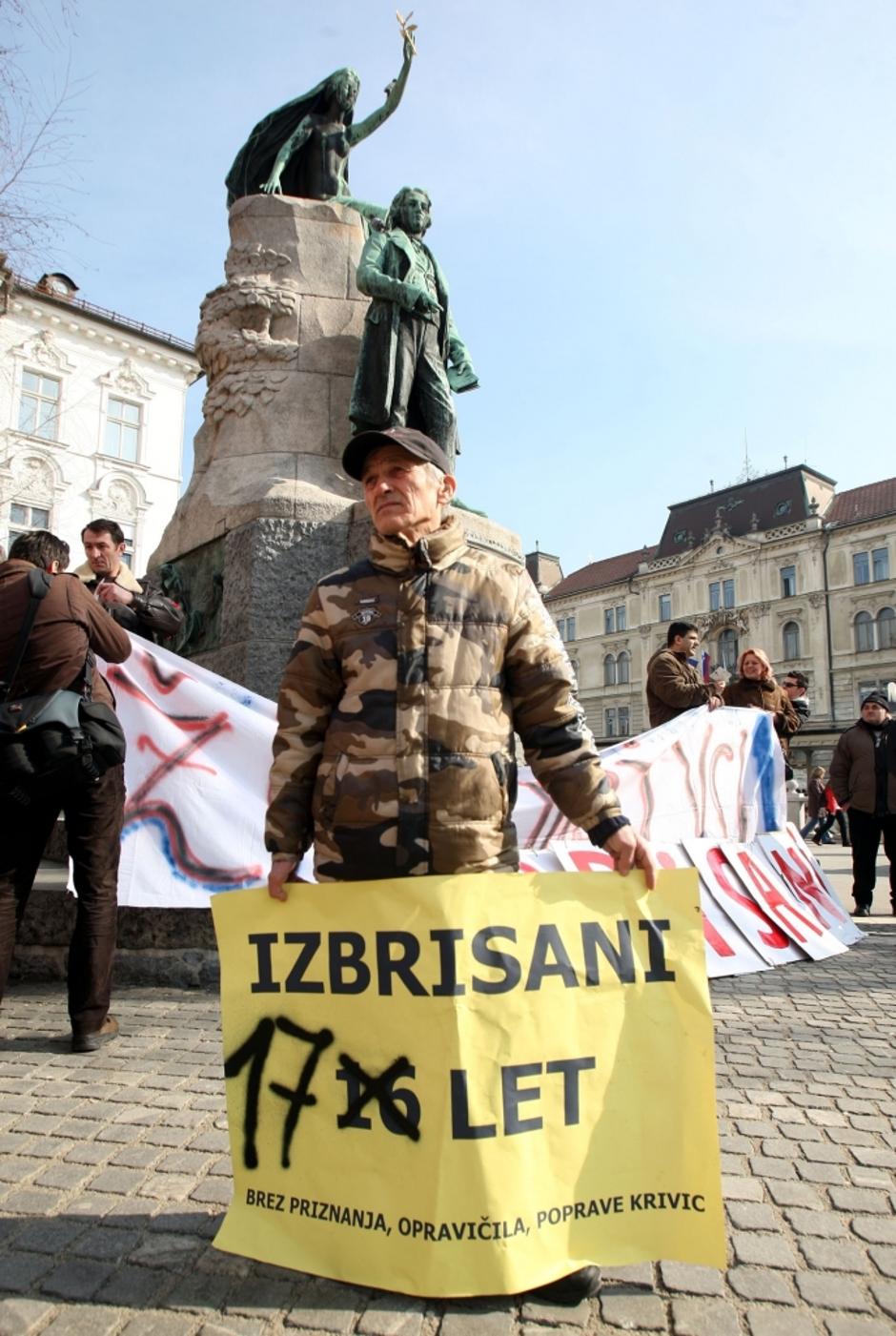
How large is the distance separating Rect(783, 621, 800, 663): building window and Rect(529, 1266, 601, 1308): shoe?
58.5m

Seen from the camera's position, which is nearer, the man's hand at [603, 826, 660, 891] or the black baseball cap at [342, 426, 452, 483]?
the man's hand at [603, 826, 660, 891]

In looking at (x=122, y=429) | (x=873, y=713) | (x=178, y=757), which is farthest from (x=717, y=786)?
(x=122, y=429)

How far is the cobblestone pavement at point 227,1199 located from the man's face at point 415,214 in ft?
18.7

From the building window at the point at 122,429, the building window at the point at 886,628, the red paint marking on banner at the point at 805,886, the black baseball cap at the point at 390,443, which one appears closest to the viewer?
the black baseball cap at the point at 390,443

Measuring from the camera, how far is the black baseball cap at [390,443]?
95.0 inches

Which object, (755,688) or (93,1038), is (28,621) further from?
(755,688)

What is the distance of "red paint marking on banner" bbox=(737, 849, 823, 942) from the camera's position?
6.30m

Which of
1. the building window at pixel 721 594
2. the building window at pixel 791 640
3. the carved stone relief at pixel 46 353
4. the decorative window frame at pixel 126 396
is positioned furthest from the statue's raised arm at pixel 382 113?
the building window at pixel 721 594

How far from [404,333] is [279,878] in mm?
5492

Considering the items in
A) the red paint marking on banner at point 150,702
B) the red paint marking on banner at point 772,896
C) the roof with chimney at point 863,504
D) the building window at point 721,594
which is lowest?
the red paint marking on banner at point 772,896

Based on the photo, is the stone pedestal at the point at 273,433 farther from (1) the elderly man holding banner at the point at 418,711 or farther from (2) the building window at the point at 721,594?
(2) the building window at the point at 721,594

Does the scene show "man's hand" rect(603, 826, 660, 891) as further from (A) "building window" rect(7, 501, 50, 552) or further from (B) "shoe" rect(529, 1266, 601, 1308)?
→ (A) "building window" rect(7, 501, 50, 552)

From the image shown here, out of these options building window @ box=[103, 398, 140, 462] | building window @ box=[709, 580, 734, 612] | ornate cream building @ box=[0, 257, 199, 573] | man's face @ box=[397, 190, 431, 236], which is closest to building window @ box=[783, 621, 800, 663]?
building window @ box=[709, 580, 734, 612]

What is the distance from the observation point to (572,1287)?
6.80 ft
